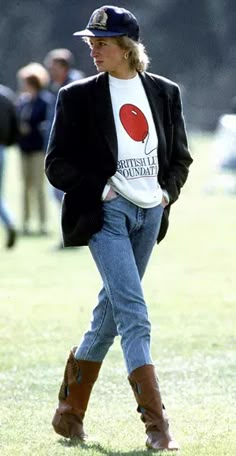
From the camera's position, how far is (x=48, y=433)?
6.93 m

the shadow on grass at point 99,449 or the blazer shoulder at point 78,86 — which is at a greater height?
the blazer shoulder at point 78,86

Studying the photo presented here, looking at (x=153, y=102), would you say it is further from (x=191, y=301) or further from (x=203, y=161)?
(x=203, y=161)

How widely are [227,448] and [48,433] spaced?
95cm

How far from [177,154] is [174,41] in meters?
38.4

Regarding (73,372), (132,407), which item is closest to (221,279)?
(132,407)

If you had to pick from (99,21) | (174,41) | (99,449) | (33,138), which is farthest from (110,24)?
(174,41)

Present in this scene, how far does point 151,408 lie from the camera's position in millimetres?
6391

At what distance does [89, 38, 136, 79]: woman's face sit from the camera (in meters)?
6.48

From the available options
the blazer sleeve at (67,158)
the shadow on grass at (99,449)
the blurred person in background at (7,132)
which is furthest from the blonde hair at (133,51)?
the blurred person in background at (7,132)

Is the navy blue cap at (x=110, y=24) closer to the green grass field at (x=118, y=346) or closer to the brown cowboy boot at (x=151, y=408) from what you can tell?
the brown cowboy boot at (x=151, y=408)

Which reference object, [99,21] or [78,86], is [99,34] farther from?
[78,86]

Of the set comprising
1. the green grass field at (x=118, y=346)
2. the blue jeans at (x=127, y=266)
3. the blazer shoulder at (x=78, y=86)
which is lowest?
the green grass field at (x=118, y=346)

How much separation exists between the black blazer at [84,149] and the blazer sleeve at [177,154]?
14 cm

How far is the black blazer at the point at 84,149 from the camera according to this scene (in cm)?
644
